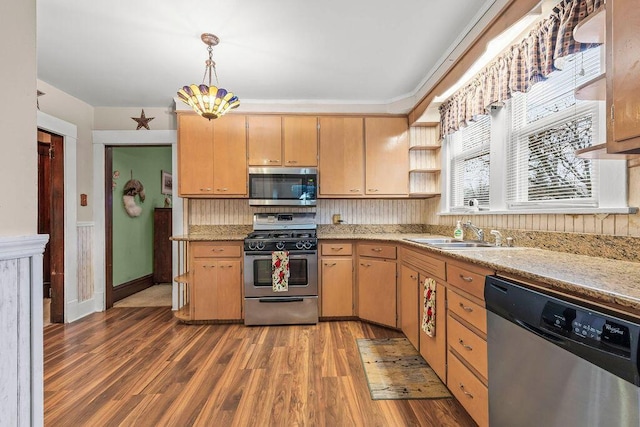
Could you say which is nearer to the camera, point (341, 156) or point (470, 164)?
point (470, 164)

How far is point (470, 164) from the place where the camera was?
2.80m

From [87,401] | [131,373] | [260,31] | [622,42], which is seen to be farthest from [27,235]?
[622,42]

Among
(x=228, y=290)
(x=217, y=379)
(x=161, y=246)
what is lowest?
(x=217, y=379)

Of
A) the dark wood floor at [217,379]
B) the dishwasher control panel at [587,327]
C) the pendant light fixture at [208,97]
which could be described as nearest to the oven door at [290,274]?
the dark wood floor at [217,379]

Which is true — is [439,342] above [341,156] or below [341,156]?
below

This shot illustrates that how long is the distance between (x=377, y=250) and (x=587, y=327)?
2.16m

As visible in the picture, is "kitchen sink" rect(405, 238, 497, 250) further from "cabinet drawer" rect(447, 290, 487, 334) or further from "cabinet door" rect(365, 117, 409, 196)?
"cabinet door" rect(365, 117, 409, 196)

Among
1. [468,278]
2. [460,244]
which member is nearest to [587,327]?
[468,278]

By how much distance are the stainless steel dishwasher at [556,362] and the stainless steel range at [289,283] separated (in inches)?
77.3

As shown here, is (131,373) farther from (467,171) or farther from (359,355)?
(467,171)

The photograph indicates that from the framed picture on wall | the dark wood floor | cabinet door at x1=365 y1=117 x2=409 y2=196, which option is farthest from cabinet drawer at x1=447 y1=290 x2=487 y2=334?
the framed picture on wall

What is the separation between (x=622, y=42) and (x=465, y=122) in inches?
61.6

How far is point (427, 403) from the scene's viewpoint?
5.85 feet

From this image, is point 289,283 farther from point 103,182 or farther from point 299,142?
point 103,182
